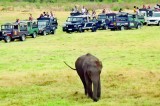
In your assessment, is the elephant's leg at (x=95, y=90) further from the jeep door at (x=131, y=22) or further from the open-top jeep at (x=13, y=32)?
the jeep door at (x=131, y=22)

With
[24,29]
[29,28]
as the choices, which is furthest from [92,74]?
[29,28]

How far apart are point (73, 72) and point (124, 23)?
78.8 feet

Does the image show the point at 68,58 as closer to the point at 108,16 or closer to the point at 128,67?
the point at 128,67

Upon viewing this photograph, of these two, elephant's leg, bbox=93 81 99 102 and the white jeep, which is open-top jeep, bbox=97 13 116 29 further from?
elephant's leg, bbox=93 81 99 102

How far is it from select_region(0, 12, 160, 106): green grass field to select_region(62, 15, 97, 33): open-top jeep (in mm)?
6223

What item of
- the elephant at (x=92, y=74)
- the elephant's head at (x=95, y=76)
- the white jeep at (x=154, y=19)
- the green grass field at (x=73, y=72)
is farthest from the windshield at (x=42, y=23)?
the elephant's head at (x=95, y=76)

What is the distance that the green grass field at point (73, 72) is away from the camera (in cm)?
1595

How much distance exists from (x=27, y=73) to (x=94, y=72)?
6781mm

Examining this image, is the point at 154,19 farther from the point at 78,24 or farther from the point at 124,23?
the point at 78,24

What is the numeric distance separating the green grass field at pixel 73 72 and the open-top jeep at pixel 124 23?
7715mm

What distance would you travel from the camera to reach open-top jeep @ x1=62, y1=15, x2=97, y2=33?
1688 inches

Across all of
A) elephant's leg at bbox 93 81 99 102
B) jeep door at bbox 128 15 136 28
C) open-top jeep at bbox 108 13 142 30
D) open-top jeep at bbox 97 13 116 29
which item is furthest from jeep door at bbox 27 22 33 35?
elephant's leg at bbox 93 81 99 102

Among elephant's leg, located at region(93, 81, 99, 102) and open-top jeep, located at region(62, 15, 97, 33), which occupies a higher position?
elephant's leg, located at region(93, 81, 99, 102)

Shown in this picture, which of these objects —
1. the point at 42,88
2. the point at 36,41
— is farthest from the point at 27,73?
the point at 36,41
